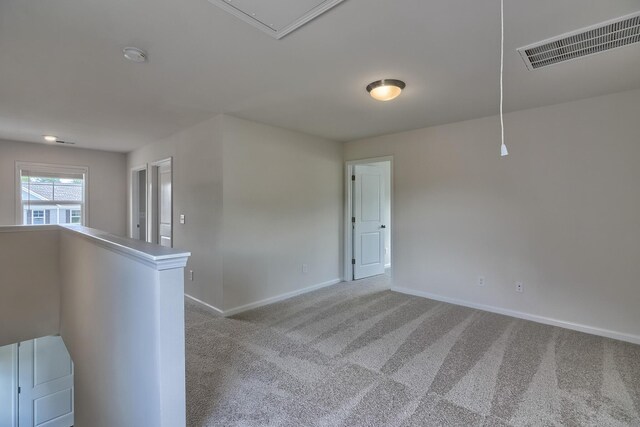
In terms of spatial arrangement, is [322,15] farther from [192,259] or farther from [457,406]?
[192,259]

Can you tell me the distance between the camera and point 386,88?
8.35 ft

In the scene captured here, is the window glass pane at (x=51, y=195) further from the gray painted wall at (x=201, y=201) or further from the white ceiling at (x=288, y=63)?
the gray painted wall at (x=201, y=201)

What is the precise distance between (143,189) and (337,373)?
535 cm

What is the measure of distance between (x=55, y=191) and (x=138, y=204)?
50.6 inches

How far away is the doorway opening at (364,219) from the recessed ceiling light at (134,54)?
11.0ft

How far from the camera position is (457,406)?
6.27ft

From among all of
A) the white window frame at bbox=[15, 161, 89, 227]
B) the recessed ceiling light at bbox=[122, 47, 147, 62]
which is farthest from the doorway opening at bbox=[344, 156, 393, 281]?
the white window frame at bbox=[15, 161, 89, 227]

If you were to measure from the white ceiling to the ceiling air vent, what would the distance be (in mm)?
98

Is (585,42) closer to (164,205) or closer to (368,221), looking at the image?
(368,221)

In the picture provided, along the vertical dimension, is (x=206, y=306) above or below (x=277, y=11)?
below

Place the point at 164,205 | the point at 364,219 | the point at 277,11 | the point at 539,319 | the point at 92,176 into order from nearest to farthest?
1. the point at 277,11
2. the point at 539,319
3. the point at 164,205
4. the point at 364,219
5. the point at 92,176

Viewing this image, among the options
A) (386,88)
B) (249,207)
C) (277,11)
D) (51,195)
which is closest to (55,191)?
(51,195)

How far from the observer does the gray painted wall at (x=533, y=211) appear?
2854 millimetres

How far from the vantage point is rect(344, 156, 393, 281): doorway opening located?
16.6 ft
